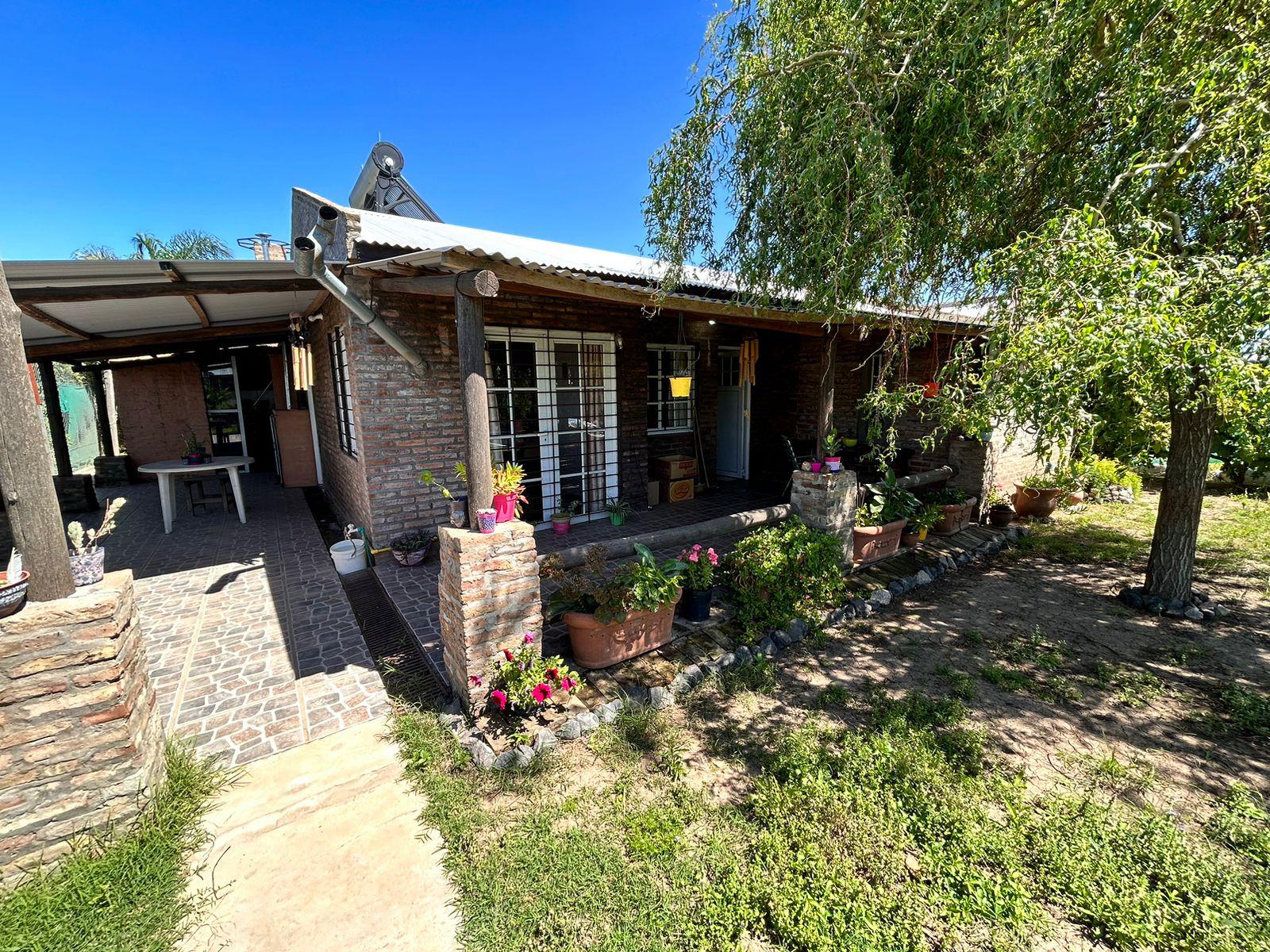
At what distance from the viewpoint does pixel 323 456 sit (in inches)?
344

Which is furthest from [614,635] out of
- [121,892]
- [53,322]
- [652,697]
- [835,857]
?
[53,322]

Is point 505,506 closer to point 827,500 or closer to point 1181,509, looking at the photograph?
point 827,500

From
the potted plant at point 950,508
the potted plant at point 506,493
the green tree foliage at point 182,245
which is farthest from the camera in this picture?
the green tree foliage at point 182,245

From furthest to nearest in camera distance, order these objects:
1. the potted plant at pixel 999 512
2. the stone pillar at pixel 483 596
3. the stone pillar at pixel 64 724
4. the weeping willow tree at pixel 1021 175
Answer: the potted plant at pixel 999 512, the stone pillar at pixel 483 596, the weeping willow tree at pixel 1021 175, the stone pillar at pixel 64 724

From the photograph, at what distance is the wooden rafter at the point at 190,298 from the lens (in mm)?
4328

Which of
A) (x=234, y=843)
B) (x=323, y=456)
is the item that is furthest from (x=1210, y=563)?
(x=323, y=456)

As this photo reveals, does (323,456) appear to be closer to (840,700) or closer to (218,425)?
(218,425)

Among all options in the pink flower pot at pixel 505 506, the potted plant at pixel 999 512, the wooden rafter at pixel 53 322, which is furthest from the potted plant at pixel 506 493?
the potted plant at pixel 999 512

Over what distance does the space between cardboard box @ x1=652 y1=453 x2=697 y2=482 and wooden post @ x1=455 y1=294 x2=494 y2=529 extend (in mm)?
4824

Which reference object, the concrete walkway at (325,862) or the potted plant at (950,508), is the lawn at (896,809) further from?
the potted plant at (950,508)

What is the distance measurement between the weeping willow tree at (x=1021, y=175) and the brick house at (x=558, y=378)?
3.68 feet

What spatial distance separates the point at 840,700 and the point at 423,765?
108 inches

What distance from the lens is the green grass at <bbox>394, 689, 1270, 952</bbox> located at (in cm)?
203

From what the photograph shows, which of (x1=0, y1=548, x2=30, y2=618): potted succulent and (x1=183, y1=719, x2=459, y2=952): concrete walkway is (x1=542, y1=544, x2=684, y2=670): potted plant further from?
(x1=0, y1=548, x2=30, y2=618): potted succulent
